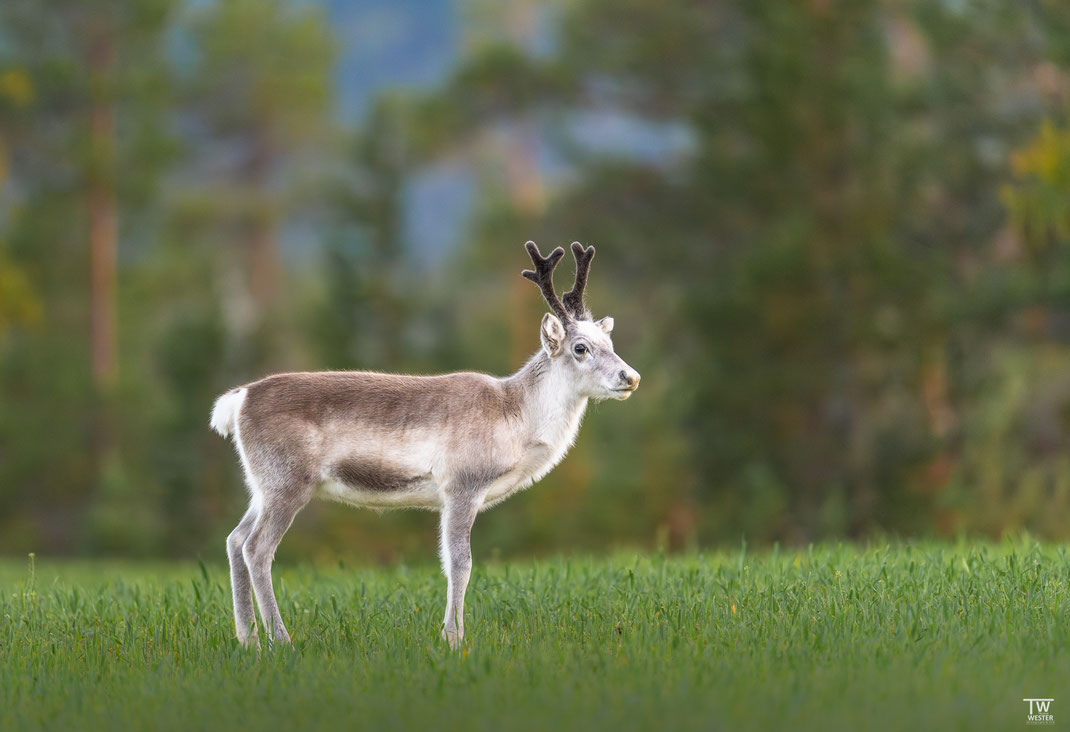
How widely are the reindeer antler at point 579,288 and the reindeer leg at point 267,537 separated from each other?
205 centimetres

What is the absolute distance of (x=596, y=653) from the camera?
7676mm

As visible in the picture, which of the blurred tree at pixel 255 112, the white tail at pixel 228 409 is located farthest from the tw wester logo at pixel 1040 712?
the blurred tree at pixel 255 112

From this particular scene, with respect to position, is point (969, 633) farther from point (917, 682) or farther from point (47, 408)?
point (47, 408)

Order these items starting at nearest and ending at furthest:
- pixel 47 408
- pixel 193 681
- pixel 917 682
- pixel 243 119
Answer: pixel 917 682 → pixel 193 681 → pixel 47 408 → pixel 243 119

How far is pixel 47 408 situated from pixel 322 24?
20473 millimetres

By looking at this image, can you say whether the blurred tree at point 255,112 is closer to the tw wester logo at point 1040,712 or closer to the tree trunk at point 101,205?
the tree trunk at point 101,205

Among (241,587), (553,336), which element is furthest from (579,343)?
(241,587)

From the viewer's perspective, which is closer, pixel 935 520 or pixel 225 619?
pixel 225 619

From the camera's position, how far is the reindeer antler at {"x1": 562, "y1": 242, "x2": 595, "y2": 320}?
9203 millimetres

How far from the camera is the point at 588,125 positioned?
114ft

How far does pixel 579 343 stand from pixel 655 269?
2239cm

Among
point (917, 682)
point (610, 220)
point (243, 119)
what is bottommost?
point (917, 682)

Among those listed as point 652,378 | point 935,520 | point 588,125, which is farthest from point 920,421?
point 588,125

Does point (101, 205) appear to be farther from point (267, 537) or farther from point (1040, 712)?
point (1040, 712)
